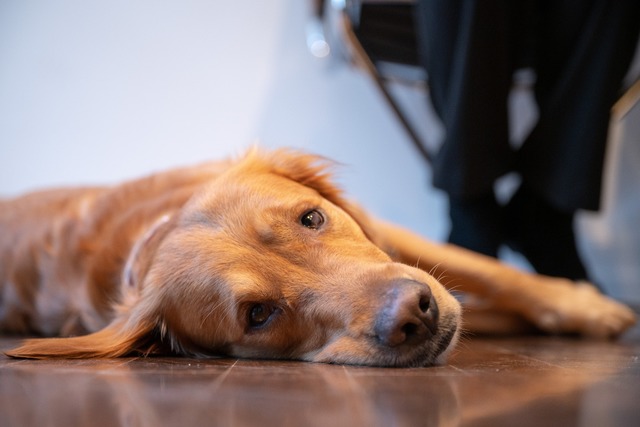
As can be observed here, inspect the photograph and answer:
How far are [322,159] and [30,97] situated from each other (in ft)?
9.61

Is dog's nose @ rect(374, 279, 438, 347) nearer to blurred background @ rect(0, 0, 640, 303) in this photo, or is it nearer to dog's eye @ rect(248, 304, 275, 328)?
dog's eye @ rect(248, 304, 275, 328)

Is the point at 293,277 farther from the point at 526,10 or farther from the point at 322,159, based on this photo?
the point at 526,10

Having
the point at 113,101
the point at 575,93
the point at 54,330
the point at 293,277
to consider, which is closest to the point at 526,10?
the point at 575,93

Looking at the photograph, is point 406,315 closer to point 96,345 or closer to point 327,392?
point 327,392

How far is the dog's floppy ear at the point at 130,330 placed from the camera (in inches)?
62.7

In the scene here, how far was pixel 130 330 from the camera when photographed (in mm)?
1706

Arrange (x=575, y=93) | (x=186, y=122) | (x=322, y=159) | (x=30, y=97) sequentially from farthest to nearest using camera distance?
(x=30, y=97), (x=186, y=122), (x=575, y=93), (x=322, y=159)

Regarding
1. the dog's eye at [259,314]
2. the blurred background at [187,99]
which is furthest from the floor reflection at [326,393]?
the blurred background at [187,99]

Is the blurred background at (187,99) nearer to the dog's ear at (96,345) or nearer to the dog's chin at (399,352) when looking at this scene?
the dog's ear at (96,345)

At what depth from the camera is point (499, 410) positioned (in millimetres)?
885

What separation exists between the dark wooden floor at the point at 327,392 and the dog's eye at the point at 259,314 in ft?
0.34

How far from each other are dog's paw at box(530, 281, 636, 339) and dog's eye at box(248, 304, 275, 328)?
993 millimetres

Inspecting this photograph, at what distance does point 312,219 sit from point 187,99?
→ 2465mm

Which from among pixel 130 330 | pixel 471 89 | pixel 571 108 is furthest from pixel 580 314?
pixel 130 330
